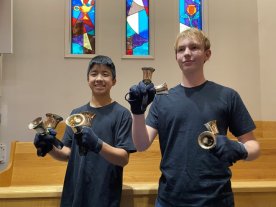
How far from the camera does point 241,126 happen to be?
155 cm

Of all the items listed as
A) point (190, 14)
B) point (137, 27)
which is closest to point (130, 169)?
point (137, 27)

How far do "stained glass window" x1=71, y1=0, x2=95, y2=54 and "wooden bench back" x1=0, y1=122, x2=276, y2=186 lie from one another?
2.00 metres

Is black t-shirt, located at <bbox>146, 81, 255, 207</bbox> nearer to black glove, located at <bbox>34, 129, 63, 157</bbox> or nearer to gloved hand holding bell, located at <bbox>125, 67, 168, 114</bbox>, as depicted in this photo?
gloved hand holding bell, located at <bbox>125, 67, 168, 114</bbox>

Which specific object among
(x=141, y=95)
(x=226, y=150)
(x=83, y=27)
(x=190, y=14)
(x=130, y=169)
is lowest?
(x=130, y=169)

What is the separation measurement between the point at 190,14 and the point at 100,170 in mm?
3705

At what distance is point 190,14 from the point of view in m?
Result: 4.86

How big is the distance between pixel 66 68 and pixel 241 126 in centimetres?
338

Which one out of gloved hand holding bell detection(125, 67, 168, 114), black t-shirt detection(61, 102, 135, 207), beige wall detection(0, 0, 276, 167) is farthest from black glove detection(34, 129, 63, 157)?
beige wall detection(0, 0, 276, 167)

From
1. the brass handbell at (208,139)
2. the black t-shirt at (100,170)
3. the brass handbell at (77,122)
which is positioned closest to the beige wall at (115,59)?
the black t-shirt at (100,170)

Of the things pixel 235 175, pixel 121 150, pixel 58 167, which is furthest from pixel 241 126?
pixel 58 167

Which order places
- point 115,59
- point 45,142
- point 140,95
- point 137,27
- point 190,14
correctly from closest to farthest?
point 140,95
point 45,142
point 115,59
point 137,27
point 190,14

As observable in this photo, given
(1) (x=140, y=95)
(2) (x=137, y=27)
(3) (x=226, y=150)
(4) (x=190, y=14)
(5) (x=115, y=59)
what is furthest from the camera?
(4) (x=190, y=14)

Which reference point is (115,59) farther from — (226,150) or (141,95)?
(226,150)

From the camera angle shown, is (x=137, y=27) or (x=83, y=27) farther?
(x=137, y=27)
